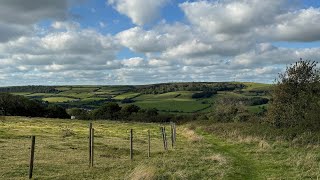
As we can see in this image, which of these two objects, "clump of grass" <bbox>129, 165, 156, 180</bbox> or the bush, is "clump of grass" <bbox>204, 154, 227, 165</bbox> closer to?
"clump of grass" <bbox>129, 165, 156, 180</bbox>

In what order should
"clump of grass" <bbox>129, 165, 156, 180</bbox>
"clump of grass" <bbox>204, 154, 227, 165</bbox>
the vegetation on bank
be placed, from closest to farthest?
"clump of grass" <bbox>129, 165, 156, 180</bbox>
the vegetation on bank
"clump of grass" <bbox>204, 154, 227, 165</bbox>

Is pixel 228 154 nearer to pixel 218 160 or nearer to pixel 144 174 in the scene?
pixel 218 160

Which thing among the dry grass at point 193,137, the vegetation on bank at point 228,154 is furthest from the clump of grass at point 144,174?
the dry grass at point 193,137

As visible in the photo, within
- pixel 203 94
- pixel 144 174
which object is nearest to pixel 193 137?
pixel 144 174

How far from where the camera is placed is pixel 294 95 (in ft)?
134

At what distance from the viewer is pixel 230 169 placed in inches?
746

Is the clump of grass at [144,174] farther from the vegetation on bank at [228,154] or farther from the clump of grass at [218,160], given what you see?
the clump of grass at [218,160]

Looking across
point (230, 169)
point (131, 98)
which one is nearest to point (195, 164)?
point (230, 169)

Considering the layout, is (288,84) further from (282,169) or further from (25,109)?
(25,109)

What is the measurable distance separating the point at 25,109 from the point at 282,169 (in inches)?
4212

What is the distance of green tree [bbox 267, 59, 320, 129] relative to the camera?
38594 mm

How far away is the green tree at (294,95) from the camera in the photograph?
38.6 metres

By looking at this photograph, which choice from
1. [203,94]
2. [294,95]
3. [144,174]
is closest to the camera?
[144,174]

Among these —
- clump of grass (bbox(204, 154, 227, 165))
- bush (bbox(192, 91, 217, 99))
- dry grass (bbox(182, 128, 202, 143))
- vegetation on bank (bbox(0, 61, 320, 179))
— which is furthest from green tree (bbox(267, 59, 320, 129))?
bush (bbox(192, 91, 217, 99))
